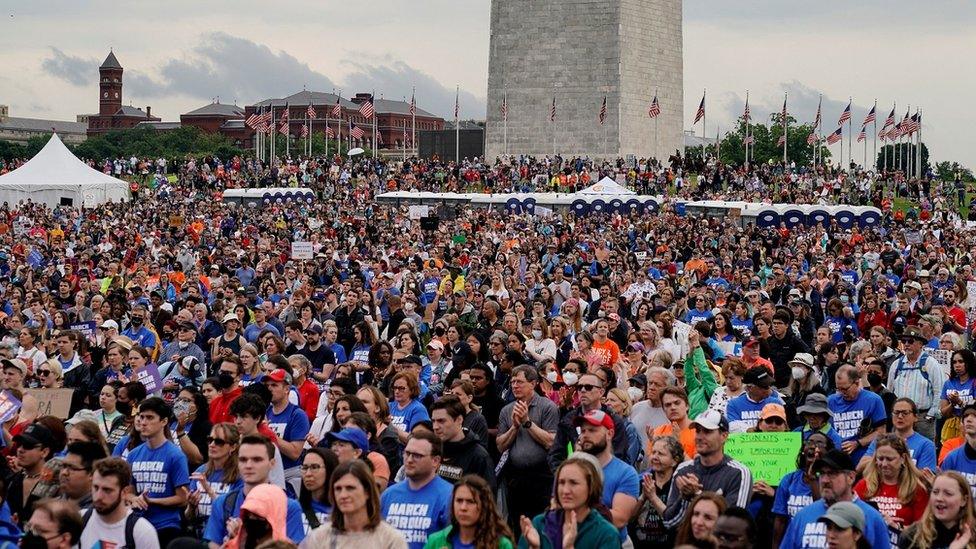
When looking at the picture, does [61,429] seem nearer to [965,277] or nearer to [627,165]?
[965,277]

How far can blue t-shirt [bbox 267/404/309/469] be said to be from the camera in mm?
10953

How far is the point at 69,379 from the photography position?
15.8m

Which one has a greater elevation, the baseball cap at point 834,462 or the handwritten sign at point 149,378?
the baseball cap at point 834,462

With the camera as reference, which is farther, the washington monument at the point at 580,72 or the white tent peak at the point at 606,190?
the washington monument at the point at 580,72

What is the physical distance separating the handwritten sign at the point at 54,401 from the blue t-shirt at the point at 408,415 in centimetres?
397

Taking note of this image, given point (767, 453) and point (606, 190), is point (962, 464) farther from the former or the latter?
point (606, 190)

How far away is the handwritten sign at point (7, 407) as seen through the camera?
1187 cm

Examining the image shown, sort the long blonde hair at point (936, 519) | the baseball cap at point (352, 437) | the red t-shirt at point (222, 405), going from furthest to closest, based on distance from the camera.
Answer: the red t-shirt at point (222, 405)
the baseball cap at point (352, 437)
the long blonde hair at point (936, 519)

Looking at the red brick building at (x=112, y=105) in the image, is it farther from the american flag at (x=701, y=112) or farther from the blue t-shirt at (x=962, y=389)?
the blue t-shirt at (x=962, y=389)

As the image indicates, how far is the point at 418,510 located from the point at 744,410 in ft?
12.7

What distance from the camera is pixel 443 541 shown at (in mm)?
7742

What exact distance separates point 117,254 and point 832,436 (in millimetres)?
28439

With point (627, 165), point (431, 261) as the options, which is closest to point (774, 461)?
point (431, 261)

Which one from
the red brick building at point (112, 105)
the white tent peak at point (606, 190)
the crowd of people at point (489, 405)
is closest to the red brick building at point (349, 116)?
the red brick building at point (112, 105)
